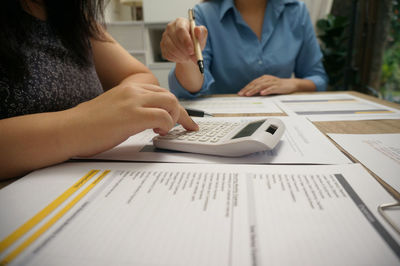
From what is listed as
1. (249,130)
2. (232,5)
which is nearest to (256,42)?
(232,5)

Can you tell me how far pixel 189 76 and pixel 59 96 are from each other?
1.40 ft

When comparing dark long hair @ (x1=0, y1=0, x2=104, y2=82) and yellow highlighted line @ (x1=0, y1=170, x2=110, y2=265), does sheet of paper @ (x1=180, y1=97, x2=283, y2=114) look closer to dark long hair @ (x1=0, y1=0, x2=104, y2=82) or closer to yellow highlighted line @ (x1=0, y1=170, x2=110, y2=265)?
dark long hair @ (x1=0, y1=0, x2=104, y2=82)

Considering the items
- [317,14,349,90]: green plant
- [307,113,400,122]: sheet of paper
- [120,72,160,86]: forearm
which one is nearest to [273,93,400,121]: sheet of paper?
[307,113,400,122]: sheet of paper

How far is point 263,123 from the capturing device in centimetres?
39

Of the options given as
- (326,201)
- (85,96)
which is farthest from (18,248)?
(85,96)

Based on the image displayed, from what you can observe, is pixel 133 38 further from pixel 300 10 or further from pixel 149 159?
pixel 149 159

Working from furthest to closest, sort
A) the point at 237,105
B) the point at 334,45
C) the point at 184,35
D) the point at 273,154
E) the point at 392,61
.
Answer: the point at 334,45 < the point at 392,61 < the point at 237,105 < the point at 184,35 < the point at 273,154

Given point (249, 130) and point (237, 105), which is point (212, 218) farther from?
point (237, 105)

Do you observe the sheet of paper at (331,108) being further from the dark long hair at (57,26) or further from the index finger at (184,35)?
the dark long hair at (57,26)

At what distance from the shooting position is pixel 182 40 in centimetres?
60

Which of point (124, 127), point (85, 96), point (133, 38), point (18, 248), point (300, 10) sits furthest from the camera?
point (133, 38)

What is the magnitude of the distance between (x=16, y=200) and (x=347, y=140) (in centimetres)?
44

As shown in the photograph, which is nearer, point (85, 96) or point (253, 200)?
point (253, 200)

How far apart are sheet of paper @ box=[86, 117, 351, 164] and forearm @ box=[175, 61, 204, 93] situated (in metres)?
0.43
